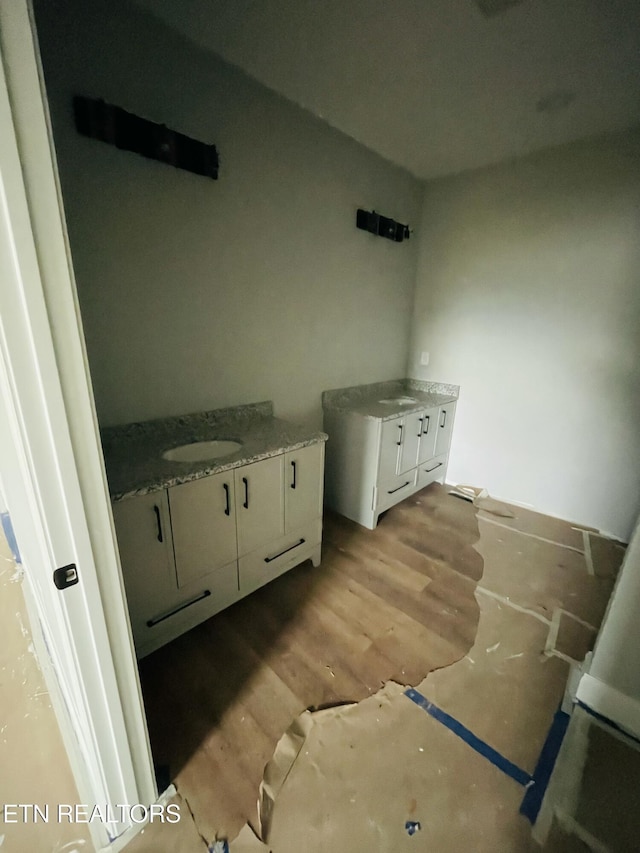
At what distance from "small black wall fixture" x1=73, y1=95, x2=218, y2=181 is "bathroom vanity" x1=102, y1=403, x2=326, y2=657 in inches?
46.4

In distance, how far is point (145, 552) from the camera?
1348mm

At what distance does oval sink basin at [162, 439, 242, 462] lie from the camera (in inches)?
66.0

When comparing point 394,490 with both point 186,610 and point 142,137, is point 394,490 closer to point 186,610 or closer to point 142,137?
point 186,610

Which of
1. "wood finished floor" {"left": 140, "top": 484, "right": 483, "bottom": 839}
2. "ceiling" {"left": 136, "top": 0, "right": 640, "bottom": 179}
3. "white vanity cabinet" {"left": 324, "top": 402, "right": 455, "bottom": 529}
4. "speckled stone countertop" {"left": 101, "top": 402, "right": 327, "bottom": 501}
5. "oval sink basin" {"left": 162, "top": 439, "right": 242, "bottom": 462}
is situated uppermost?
"ceiling" {"left": 136, "top": 0, "right": 640, "bottom": 179}

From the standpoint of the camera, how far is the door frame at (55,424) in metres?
0.50

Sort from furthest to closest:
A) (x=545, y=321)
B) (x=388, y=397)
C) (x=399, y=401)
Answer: (x=388, y=397)
(x=399, y=401)
(x=545, y=321)

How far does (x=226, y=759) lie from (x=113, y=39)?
106 inches

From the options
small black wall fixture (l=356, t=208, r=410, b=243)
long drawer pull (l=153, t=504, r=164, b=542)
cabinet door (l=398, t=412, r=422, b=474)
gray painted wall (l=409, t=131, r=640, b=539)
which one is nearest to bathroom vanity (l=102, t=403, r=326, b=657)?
long drawer pull (l=153, t=504, r=164, b=542)

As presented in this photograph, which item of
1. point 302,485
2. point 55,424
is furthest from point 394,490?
point 55,424

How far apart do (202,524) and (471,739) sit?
1277 millimetres

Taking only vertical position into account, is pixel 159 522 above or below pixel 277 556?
above

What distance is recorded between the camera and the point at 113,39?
4.42 feet

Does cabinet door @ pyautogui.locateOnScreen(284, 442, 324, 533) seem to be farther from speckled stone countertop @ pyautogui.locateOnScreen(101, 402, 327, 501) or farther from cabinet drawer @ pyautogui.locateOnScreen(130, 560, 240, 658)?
cabinet drawer @ pyautogui.locateOnScreen(130, 560, 240, 658)

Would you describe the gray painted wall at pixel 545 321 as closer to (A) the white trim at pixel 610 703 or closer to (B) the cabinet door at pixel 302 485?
(A) the white trim at pixel 610 703
